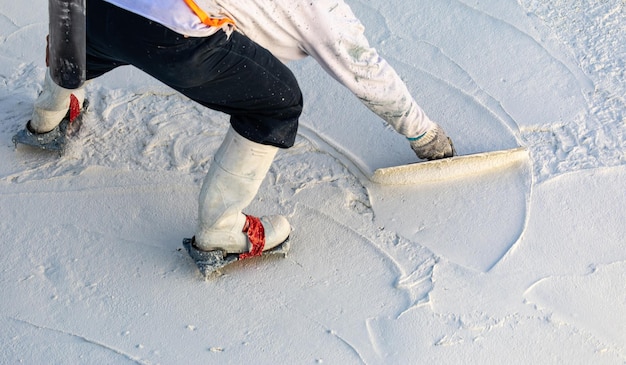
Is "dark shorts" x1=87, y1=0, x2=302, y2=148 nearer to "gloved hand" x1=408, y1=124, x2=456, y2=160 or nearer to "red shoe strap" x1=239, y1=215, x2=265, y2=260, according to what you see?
"red shoe strap" x1=239, y1=215, x2=265, y2=260

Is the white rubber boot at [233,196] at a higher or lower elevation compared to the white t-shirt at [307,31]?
lower

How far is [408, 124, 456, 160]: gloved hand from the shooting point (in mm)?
2303

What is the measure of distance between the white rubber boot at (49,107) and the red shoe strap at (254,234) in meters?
0.64

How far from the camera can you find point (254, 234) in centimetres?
210

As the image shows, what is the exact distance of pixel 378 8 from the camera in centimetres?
304

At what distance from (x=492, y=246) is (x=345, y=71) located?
693 millimetres

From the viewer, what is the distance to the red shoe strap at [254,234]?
2.10m

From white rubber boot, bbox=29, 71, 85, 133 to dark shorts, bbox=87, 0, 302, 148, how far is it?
1.19 feet

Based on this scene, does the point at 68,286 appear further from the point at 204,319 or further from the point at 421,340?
the point at 421,340

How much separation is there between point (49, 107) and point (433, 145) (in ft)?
3.64

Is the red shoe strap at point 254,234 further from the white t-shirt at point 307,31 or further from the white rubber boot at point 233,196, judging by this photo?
the white t-shirt at point 307,31

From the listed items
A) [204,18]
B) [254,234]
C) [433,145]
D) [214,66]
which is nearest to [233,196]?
[254,234]

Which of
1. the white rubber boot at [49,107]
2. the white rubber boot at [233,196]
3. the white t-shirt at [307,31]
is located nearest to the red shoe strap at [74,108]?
the white rubber boot at [49,107]

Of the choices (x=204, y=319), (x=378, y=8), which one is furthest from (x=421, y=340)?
(x=378, y=8)
